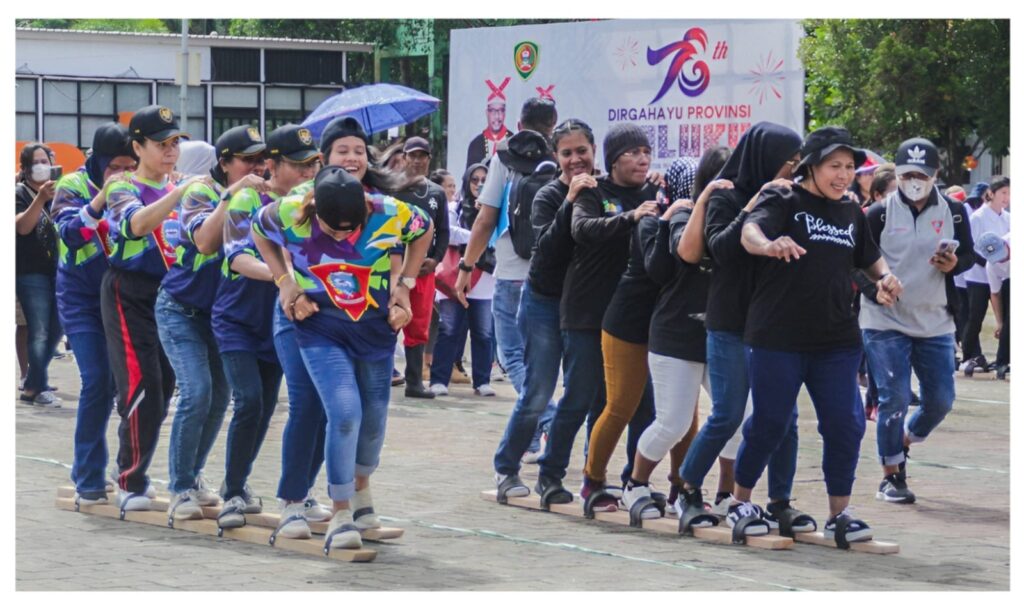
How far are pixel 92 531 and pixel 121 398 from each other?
80 centimetres

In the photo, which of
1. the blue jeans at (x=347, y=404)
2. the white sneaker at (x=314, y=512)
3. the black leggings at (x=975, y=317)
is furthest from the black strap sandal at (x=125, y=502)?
the black leggings at (x=975, y=317)

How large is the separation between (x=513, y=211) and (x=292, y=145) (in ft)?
8.17

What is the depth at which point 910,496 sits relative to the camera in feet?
31.0

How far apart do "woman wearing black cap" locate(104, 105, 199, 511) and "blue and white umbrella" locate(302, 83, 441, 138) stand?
23.5ft

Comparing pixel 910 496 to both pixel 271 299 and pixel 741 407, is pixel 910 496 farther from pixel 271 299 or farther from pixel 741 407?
pixel 271 299

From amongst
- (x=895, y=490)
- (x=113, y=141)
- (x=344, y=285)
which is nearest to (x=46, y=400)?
(x=113, y=141)

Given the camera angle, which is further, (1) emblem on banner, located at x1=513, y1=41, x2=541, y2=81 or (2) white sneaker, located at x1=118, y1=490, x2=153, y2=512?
(1) emblem on banner, located at x1=513, y1=41, x2=541, y2=81

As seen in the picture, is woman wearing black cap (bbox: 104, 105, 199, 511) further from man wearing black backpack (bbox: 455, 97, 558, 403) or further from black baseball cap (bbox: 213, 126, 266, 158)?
man wearing black backpack (bbox: 455, 97, 558, 403)

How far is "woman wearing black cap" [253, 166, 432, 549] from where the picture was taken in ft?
24.2

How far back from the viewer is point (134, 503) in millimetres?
8594

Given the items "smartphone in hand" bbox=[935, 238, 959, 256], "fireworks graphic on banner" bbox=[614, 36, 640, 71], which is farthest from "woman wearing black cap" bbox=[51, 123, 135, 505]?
"fireworks graphic on banner" bbox=[614, 36, 640, 71]

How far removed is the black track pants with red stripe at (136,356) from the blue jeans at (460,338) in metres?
6.39

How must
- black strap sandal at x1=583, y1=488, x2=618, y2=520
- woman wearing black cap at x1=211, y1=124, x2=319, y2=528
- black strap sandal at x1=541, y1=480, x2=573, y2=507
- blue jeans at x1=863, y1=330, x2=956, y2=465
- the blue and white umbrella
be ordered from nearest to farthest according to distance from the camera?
woman wearing black cap at x1=211, y1=124, x2=319, y2=528
black strap sandal at x1=583, y1=488, x2=618, y2=520
black strap sandal at x1=541, y1=480, x2=573, y2=507
blue jeans at x1=863, y1=330, x2=956, y2=465
the blue and white umbrella

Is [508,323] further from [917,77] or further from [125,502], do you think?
[917,77]
